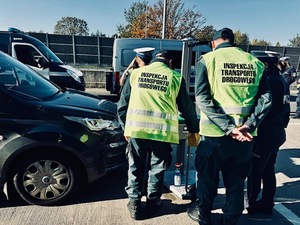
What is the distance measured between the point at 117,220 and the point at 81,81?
5853 millimetres

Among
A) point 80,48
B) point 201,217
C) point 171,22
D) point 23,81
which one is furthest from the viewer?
point 171,22

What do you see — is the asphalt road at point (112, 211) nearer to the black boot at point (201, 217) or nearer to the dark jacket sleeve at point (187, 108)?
the black boot at point (201, 217)

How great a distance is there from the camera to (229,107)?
223 centimetres

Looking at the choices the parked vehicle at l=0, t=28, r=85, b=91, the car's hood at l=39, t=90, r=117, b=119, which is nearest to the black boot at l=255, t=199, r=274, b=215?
the car's hood at l=39, t=90, r=117, b=119

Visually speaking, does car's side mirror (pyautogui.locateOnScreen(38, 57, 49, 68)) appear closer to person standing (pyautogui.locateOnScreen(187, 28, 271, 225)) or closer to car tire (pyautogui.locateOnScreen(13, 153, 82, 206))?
car tire (pyautogui.locateOnScreen(13, 153, 82, 206))

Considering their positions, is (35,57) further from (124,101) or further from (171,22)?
(171,22)

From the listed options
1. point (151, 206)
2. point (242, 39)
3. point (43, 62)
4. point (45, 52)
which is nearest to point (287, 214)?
point (151, 206)

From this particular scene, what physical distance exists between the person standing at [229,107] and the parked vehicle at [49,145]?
1234 mm

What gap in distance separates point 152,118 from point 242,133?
0.86 metres

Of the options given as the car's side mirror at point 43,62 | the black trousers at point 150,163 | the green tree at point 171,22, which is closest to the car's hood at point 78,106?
the black trousers at point 150,163

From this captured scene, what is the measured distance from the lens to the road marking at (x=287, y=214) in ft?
9.18

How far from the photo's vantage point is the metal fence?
1414 cm

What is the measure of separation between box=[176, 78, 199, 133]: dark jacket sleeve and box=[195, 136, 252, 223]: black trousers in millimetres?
340

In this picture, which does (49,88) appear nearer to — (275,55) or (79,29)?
(275,55)
